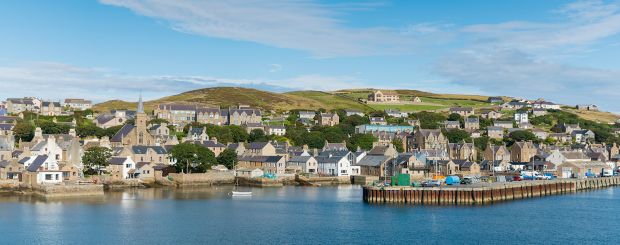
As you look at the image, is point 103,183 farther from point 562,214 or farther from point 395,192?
point 562,214

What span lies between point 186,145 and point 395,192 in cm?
2852

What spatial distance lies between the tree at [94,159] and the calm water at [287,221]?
9.79 metres

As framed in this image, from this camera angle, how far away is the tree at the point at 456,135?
122 m

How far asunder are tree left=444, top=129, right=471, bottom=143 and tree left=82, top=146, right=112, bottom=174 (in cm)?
6689

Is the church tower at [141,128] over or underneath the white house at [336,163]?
over

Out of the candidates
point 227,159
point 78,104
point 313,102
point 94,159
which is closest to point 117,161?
point 94,159

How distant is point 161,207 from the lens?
55.5 metres

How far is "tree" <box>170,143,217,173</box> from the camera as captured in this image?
78.5 meters

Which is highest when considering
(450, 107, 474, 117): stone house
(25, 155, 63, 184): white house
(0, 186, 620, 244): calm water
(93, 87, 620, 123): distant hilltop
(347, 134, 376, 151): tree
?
(93, 87, 620, 123): distant hilltop

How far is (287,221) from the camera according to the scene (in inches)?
1902

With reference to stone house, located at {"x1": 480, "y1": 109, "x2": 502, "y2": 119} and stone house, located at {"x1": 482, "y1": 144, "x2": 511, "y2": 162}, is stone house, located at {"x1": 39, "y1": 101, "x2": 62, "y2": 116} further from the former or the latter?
stone house, located at {"x1": 480, "y1": 109, "x2": 502, "y2": 119}

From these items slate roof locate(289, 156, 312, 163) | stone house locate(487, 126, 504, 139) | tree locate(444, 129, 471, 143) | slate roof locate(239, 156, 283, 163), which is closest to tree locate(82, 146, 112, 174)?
slate roof locate(239, 156, 283, 163)

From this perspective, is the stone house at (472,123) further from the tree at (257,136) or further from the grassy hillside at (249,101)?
the tree at (257,136)

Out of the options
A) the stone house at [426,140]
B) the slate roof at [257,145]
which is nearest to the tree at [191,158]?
the slate roof at [257,145]
